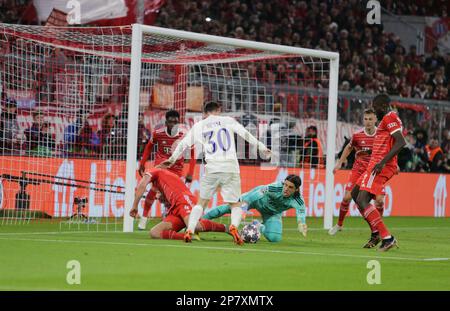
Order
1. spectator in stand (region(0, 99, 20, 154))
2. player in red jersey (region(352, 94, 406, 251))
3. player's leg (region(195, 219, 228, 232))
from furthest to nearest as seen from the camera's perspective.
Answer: spectator in stand (region(0, 99, 20, 154)), player's leg (region(195, 219, 228, 232)), player in red jersey (region(352, 94, 406, 251))

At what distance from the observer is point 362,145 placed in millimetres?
18500

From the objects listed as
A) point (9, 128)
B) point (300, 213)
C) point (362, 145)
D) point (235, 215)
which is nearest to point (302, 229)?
point (300, 213)

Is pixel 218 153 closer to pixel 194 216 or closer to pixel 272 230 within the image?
pixel 194 216

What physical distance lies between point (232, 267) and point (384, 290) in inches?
84.0

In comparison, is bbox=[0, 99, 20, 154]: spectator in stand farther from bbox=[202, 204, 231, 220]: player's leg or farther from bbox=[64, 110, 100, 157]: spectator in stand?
bbox=[202, 204, 231, 220]: player's leg

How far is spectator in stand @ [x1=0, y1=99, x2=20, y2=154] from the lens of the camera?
19.4 meters

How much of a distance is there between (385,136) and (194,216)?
115 inches

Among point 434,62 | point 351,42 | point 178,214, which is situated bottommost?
point 178,214

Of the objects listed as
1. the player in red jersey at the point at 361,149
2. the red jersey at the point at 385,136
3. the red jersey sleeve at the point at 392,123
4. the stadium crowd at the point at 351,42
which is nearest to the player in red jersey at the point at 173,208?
the red jersey at the point at 385,136

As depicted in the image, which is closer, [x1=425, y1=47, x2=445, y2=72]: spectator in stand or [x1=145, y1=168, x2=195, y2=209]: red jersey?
[x1=145, y1=168, x2=195, y2=209]: red jersey

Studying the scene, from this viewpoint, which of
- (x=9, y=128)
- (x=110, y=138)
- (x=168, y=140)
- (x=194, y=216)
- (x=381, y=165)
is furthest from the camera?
(x=110, y=138)

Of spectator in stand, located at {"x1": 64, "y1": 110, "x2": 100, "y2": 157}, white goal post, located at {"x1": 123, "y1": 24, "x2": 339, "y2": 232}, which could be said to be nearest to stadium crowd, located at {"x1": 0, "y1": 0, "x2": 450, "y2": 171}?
white goal post, located at {"x1": 123, "y1": 24, "x2": 339, "y2": 232}

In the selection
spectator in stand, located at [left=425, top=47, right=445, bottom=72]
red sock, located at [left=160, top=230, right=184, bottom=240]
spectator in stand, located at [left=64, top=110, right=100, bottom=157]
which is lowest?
red sock, located at [left=160, top=230, right=184, bottom=240]
